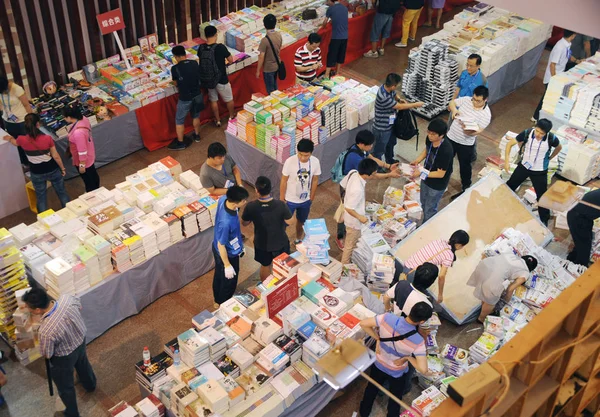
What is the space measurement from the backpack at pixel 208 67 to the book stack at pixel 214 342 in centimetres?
521

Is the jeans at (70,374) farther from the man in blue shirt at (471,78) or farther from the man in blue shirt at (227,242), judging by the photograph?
the man in blue shirt at (471,78)

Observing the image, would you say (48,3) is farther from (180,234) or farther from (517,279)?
(517,279)

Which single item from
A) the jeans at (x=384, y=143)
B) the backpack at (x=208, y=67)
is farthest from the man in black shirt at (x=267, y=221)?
the backpack at (x=208, y=67)

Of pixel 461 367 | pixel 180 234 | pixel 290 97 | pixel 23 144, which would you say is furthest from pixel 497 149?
pixel 23 144

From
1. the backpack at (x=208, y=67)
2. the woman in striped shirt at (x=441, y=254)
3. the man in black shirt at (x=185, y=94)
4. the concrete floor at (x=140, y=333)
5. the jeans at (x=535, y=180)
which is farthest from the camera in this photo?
the backpack at (x=208, y=67)

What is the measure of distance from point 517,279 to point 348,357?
4.24 metres

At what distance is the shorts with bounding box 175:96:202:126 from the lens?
1054 centimetres

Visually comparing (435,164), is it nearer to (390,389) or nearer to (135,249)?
(390,389)

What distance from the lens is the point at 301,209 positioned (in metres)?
8.59

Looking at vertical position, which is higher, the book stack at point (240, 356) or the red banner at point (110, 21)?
the red banner at point (110, 21)

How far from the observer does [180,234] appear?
7930 millimetres

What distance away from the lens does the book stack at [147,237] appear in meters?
7.58

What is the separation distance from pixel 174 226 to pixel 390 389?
299cm

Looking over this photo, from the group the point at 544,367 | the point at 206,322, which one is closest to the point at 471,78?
the point at 206,322
